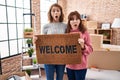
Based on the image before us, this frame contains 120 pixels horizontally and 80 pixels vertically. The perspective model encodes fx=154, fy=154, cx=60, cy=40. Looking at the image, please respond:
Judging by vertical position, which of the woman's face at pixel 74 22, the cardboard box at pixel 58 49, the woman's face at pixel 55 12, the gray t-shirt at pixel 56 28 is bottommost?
the cardboard box at pixel 58 49

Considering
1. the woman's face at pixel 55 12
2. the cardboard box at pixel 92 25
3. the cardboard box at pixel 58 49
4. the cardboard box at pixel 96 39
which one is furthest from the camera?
the cardboard box at pixel 92 25

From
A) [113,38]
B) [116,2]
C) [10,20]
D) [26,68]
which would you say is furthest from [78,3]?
[26,68]

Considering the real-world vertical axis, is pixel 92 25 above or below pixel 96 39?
above

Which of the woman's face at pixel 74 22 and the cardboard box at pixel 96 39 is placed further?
the cardboard box at pixel 96 39

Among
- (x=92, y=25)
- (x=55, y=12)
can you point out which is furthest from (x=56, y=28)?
(x=92, y=25)

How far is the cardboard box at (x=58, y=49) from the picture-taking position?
5.63 ft

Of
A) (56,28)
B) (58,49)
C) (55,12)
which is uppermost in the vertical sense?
(55,12)

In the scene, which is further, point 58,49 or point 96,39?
point 96,39

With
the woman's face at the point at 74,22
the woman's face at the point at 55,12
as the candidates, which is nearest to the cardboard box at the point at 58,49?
the woman's face at the point at 74,22

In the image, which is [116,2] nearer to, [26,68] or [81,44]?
[26,68]

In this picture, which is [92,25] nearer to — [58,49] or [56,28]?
[56,28]

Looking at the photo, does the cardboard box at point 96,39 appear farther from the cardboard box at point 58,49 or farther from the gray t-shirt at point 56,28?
the cardboard box at point 58,49

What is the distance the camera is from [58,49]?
1.76 metres

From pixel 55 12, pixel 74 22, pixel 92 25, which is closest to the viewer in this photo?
pixel 74 22
